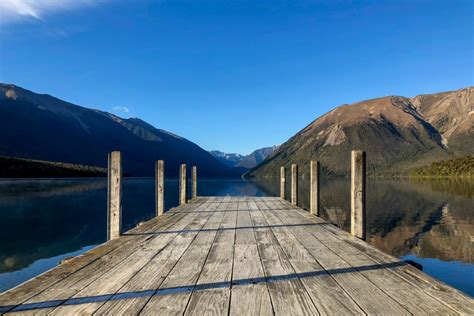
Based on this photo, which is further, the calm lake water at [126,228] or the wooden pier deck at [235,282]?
the calm lake water at [126,228]

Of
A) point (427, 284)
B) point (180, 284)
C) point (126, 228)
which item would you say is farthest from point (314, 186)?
point (126, 228)

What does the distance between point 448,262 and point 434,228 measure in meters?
8.21

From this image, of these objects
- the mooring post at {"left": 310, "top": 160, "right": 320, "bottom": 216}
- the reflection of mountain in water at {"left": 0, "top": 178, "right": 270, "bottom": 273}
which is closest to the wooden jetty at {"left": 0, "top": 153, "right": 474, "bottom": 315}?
the mooring post at {"left": 310, "top": 160, "right": 320, "bottom": 216}

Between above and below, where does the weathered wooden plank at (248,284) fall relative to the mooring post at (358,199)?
below

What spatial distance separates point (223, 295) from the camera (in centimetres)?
345

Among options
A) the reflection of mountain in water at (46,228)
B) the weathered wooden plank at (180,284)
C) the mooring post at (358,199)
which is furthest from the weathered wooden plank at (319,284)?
the reflection of mountain in water at (46,228)

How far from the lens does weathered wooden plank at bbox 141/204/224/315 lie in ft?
10.3

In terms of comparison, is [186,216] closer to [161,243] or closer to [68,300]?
[161,243]

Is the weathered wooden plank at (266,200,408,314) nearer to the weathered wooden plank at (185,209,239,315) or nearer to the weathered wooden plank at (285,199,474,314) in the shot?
the weathered wooden plank at (285,199,474,314)

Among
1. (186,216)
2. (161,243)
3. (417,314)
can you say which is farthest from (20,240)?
(417,314)

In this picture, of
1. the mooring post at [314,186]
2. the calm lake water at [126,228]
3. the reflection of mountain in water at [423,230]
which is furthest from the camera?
the reflection of mountain in water at [423,230]

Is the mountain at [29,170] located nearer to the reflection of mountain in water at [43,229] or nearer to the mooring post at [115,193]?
the reflection of mountain in water at [43,229]

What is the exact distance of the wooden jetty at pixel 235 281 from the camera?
316cm

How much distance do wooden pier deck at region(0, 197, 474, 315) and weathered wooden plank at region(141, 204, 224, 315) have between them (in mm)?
10
